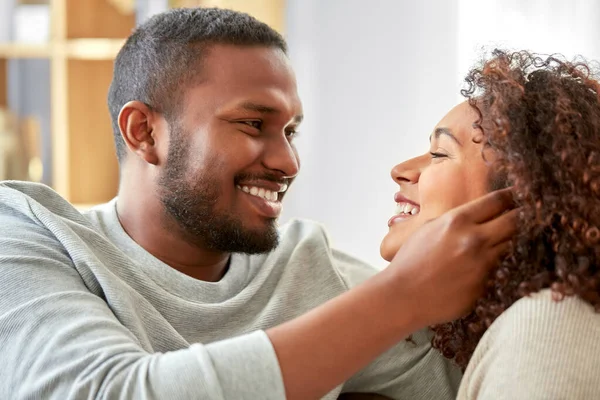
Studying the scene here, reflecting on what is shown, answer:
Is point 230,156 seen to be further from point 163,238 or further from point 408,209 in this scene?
point 408,209

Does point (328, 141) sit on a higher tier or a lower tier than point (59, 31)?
lower

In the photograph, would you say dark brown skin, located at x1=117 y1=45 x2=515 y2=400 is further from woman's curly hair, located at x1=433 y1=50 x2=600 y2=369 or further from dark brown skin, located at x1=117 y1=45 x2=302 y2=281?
woman's curly hair, located at x1=433 y1=50 x2=600 y2=369

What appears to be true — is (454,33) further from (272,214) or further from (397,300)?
(397,300)

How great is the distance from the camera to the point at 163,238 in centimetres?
169

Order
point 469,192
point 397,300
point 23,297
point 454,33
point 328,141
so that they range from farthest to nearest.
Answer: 1. point 328,141
2. point 454,33
3. point 469,192
4. point 23,297
5. point 397,300

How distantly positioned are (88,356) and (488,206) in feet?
1.99

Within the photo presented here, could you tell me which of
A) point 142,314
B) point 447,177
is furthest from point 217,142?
point 447,177

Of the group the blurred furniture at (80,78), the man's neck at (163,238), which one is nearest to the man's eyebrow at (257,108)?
the man's neck at (163,238)

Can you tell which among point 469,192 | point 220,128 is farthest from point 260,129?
point 469,192

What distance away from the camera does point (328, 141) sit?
3172 mm

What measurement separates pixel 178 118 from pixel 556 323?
0.88 metres

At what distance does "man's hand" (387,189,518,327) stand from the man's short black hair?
2.35 feet

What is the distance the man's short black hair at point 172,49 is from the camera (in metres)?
1.72

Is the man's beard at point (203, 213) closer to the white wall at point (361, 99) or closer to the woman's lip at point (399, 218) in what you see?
the woman's lip at point (399, 218)
